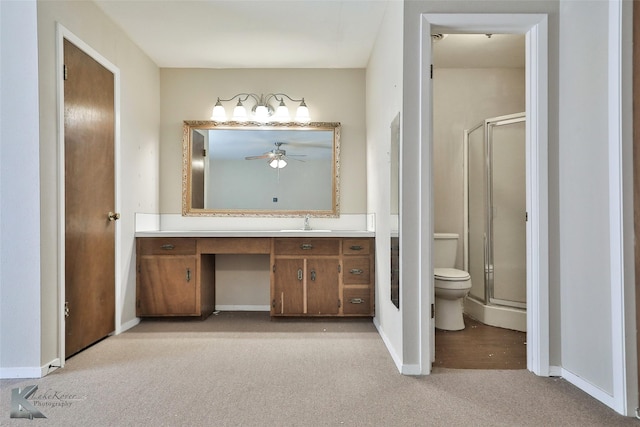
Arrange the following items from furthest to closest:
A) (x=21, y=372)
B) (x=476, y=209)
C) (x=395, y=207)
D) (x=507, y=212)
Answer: (x=476, y=209), (x=507, y=212), (x=395, y=207), (x=21, y=372)

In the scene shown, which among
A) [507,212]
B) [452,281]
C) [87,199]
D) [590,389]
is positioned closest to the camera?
[590,389]

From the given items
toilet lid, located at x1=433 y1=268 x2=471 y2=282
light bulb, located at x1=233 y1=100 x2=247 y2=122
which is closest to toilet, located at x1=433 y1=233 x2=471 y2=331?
toilet lid, located at x1=433 y1=268 x2=471 y2=282

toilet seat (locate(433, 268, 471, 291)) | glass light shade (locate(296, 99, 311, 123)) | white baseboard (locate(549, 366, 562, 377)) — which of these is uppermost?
glass light shade (locate(296, 99, 311, 123))

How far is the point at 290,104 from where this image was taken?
3.87m

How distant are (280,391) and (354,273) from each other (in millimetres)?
1484

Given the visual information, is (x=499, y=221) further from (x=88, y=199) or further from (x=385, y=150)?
(x=88, y=199)

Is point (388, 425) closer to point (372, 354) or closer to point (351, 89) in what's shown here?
point (372, 354)

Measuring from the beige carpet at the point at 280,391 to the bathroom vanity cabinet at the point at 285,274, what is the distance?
0.56m

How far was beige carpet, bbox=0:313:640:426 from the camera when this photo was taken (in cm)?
168

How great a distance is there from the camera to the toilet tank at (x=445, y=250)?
11.1ft

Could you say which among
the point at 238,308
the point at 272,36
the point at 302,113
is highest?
the point at 272,36

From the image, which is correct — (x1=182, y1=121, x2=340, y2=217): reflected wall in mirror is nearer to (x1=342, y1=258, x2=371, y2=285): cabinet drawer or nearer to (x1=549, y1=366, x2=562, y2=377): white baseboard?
(x1=342, y1=258, x2=371, y2=285): cabinet drawer

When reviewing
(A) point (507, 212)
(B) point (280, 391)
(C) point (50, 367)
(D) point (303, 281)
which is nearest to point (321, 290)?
(D) point (303, 281)

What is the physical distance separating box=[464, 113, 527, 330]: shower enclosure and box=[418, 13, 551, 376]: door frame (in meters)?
0.99
